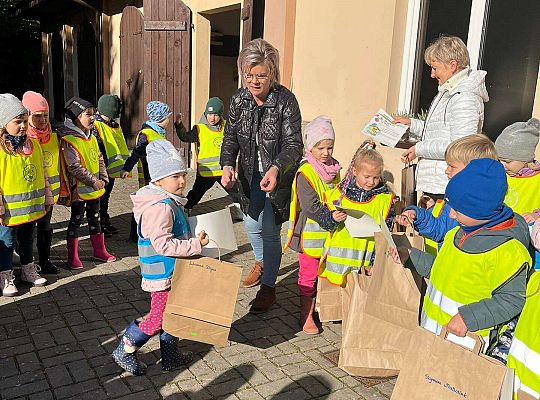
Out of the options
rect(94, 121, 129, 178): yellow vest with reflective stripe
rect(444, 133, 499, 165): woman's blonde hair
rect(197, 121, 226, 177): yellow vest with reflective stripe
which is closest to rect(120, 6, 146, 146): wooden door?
rect(197, 121, 226, 177): yellow vest with reflective stripe

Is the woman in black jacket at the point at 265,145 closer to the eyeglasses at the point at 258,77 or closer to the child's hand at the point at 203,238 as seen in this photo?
the eyeglasses at the point at 258,77

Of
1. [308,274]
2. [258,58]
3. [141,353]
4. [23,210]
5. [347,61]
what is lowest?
[141,353]

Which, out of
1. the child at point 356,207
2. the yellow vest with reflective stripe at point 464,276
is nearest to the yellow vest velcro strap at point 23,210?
the child at point 356,207

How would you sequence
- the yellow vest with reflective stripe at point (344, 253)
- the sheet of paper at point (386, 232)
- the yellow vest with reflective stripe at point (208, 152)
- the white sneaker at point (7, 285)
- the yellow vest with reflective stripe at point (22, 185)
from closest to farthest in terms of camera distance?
the sheet of paper at point (386, 232)
the yellow vest with reflective stripe at point (344, 253)
the yellow vest with reflective stripe at point (22, 185)
the white sneaker at point (7, 285)
the yellow vest with reflective stripe at point (208, 152)

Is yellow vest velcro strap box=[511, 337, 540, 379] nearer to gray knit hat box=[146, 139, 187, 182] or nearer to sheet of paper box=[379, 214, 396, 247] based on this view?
sheet of paper box=[379, 214, 396, 247]

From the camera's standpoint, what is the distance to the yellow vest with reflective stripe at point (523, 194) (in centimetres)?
307

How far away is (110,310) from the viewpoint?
3.96 metres

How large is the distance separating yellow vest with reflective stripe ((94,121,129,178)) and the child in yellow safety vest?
2.44ft

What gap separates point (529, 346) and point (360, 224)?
1135 millimetres

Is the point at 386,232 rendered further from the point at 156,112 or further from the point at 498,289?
the point at 156,112

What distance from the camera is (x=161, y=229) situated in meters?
2.77

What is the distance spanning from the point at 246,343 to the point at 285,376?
46 centimetres

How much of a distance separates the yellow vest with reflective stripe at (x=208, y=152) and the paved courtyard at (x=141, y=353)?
1.65m

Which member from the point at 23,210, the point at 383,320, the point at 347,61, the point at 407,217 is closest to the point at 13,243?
the point at 23,210
